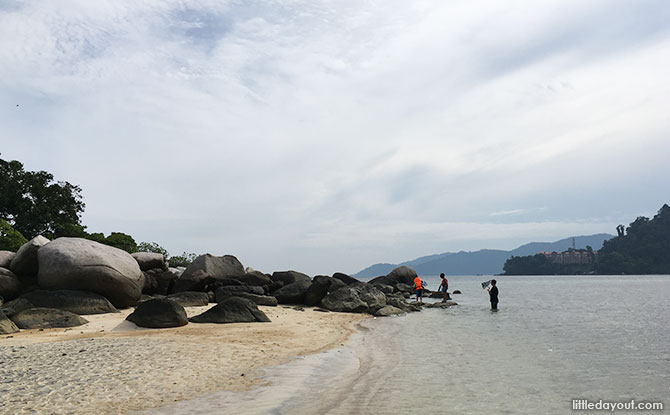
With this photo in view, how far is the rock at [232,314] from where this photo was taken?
48.9 ft

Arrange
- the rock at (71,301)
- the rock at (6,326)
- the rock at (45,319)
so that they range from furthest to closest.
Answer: the rock at (71,301) < the rock at (45,319) < the rock at (6,326)

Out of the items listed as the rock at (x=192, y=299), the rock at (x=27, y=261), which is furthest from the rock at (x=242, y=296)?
the rock at (x=27, y=261)

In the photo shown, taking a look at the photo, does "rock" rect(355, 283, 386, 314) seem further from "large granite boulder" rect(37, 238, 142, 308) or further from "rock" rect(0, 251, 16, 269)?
"rock" rect(0, 251, 16, 269)

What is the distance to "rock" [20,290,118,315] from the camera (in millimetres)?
14773

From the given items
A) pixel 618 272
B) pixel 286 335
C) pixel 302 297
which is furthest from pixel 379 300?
pixel 618 272

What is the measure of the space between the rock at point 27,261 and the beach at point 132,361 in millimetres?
4696

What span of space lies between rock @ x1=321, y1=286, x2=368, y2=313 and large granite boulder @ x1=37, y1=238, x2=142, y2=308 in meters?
8.80

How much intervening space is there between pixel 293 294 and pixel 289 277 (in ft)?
13.4

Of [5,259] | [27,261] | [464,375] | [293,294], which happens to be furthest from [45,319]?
[293,294]

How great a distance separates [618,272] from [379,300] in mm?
140692

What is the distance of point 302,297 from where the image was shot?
78.6 feet

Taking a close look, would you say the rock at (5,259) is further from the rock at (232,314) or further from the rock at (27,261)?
the rock at (232,314)

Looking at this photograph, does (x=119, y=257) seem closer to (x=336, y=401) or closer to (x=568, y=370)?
(x=336, y=401)

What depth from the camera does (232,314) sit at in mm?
15164
